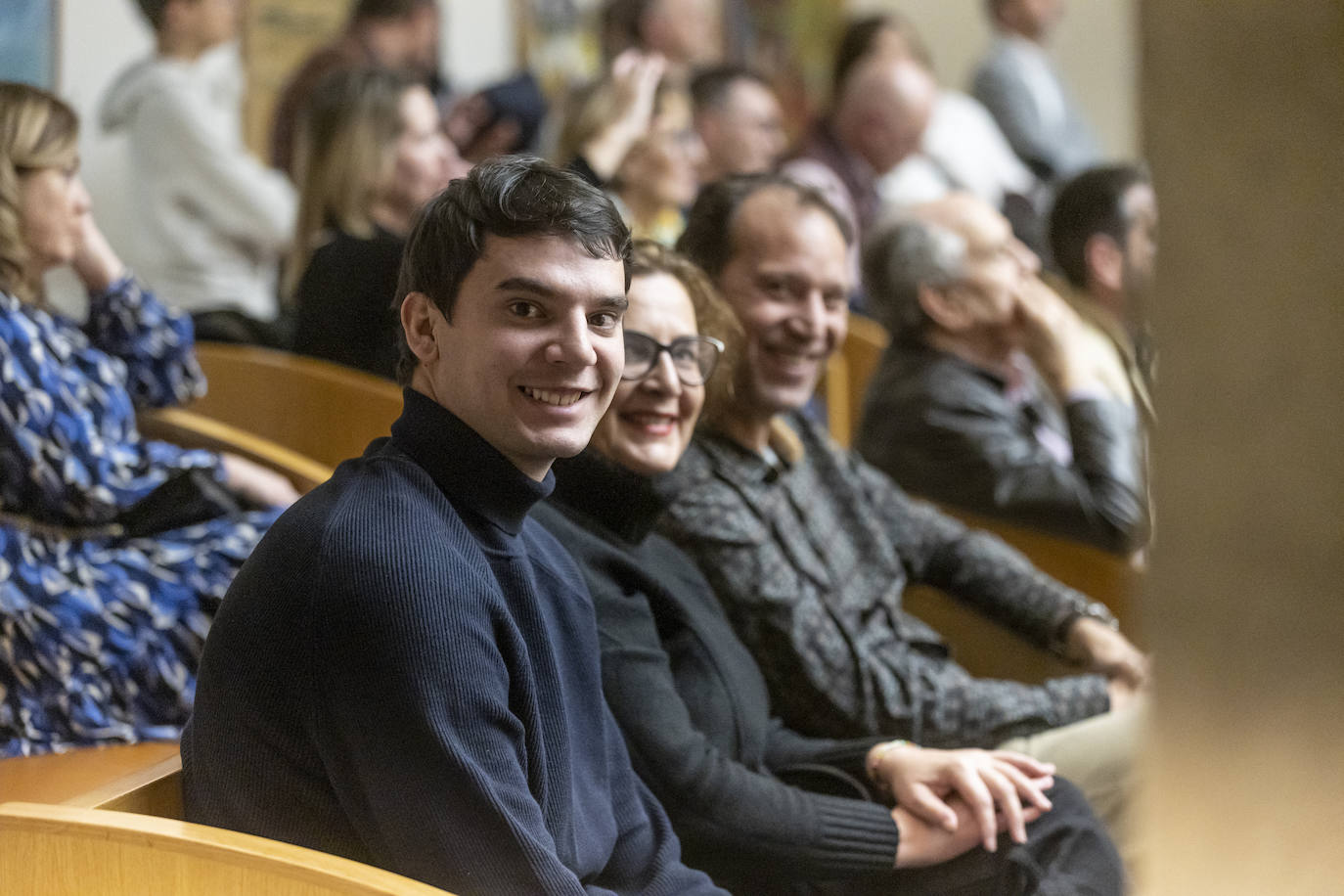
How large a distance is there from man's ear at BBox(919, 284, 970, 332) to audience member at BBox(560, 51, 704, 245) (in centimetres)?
43

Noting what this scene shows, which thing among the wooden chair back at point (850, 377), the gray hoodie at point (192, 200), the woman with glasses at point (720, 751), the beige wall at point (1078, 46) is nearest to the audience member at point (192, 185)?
the gray hoodie at point (192, 200)

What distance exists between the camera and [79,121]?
1542 millimetres

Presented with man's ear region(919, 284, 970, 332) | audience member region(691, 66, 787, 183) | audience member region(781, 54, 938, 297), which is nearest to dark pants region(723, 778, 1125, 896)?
man's ear region(919, 284, 970, 332)

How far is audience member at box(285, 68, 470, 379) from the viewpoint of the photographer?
221cm

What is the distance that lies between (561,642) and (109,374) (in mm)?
750

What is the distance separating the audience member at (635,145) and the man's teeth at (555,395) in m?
1.29

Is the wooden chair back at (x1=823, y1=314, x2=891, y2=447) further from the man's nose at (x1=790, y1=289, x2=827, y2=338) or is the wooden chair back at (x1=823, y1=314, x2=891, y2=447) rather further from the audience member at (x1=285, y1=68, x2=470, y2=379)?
the man's nose at (x1=790, y1=289, x2=827, y2=338)

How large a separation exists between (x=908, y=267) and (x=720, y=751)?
1.21 metres

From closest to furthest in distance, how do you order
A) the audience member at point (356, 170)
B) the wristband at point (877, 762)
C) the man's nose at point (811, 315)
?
1. the wristband at point (877, 762)
2. the man's nose at point (811, 315)
3. the audience member at point (356, 170)

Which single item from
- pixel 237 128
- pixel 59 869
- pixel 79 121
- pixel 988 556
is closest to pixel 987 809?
pixel 988 556

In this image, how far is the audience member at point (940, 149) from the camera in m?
3.71

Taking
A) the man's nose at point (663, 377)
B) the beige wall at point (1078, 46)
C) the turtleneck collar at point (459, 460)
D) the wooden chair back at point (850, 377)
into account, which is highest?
the beige wall at point (1078, 46)

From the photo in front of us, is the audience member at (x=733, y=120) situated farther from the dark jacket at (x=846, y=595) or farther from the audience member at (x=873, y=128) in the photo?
the dark jacket at (x=846, y=595)

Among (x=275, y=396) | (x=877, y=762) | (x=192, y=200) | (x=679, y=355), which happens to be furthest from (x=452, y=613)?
(x=192, y=200)
